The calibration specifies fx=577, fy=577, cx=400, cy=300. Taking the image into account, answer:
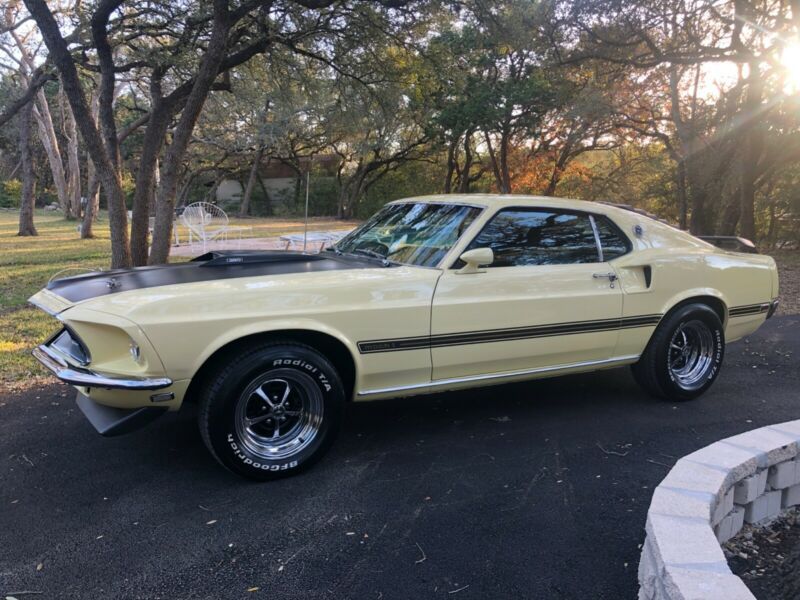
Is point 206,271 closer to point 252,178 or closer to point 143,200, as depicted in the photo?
point 143,200

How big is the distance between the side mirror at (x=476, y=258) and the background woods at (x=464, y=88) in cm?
595

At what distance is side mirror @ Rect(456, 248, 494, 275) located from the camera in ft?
11.5

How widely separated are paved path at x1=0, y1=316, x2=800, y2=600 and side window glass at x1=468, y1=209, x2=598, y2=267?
117 cm

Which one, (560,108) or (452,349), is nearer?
(452,349)

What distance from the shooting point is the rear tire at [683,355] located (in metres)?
4.42

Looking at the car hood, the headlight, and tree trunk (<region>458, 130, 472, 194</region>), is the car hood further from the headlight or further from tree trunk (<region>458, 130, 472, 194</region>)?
tree trunk (<region>458, 130, 472, 194</region>)

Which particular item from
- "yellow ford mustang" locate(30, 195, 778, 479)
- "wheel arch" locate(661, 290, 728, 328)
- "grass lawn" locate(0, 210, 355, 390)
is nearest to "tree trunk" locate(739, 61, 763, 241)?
"wheel arch" locate(661, 290, 728, 328)

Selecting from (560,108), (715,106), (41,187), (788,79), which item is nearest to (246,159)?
(41,187)

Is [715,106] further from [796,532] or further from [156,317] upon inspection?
[156,317]

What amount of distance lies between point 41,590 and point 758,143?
15728 mm

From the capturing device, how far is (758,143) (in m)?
13.6

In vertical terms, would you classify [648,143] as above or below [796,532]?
above

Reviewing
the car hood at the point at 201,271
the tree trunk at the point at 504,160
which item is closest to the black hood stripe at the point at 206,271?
the car hood at the point at 201,271

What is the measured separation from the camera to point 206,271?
3.62 meters
